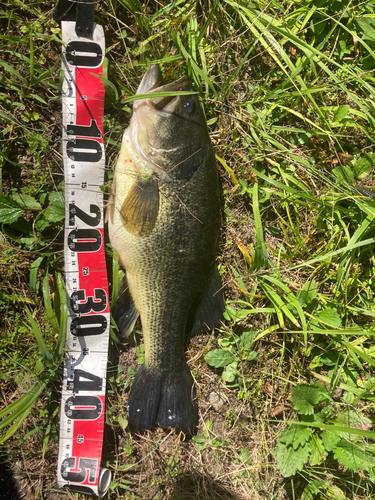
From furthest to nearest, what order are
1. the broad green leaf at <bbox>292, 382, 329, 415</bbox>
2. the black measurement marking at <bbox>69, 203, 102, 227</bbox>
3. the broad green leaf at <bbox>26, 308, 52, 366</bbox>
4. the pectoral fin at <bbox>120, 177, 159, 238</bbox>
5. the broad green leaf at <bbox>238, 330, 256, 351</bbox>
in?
the broad green leaf at <bbox>238, 330, 256, 351</bbox>
the broad green leaf at <bbox>292, 382, 329, 415</bbox>
the black measurement marking at <bbox>69, 203, 102, 227</bbox>
the broad green leaf at <bbox>26, 308, 52, 366</bbox>
the pectoral fin at <bbox>120, 177, 159, 238</bbox>

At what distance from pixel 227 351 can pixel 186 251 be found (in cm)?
98

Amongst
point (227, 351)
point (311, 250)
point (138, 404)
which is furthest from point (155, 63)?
point (138, 404)

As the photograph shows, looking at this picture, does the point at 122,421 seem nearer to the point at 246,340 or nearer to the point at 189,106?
the point at 246,340

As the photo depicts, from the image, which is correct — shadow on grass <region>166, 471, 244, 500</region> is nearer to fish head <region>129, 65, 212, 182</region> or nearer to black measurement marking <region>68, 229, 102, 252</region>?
black measurement marking <region>68, 229, 102, 252</region>

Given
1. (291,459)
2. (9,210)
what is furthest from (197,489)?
(9,210)

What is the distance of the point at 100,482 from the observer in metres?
2.44

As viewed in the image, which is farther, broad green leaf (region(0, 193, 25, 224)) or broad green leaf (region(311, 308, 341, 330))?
broad green leaf (region(311, 308, 341, 330))

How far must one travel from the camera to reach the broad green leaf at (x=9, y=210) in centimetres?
241

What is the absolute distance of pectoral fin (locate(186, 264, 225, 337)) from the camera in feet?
8.48

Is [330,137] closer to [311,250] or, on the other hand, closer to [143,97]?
[311,250]

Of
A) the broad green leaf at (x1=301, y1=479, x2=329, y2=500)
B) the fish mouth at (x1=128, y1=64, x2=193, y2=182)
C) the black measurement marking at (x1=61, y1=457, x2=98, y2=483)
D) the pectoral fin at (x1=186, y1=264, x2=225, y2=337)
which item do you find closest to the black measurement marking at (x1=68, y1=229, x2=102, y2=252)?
the fish mouth at (x1=128, y1=64, x2=193, y2=182)

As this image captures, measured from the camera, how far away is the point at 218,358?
2.69m

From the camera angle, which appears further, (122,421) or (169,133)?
(122,421)

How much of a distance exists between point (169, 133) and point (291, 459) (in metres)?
2.63
